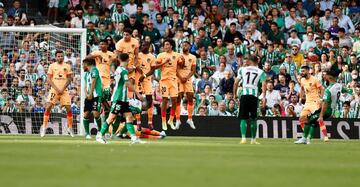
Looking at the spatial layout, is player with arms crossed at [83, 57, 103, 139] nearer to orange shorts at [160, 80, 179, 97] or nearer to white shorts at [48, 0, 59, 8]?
orange shorts at [160, 80, 179, 97]

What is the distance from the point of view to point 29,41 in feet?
103

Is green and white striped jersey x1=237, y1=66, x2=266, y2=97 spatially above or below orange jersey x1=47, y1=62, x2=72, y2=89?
below

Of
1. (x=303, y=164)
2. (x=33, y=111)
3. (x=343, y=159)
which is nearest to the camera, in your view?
(x=303, y=164)

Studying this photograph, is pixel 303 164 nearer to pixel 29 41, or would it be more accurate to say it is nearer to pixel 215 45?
pixel 29 41

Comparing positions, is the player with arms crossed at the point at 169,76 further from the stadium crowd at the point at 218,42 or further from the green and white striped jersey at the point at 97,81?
the green and white striped jersey at the point at 97,81

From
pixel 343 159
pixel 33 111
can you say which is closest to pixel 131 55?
pixel 33 111

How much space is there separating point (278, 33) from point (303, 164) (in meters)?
21.7

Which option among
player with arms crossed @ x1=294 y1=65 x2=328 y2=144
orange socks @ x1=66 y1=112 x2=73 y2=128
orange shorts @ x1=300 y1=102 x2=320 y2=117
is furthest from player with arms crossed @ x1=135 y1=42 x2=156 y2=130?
orange shorts @ x1=300 y1=102 x2=320 y2=117

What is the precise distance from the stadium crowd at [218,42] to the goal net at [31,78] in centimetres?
3

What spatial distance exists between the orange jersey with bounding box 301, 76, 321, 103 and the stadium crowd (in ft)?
13.4

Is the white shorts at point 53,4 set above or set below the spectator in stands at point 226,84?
above

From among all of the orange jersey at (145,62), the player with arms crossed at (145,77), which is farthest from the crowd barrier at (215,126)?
the orange jersey at (145,62)

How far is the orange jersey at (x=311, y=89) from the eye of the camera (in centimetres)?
2625

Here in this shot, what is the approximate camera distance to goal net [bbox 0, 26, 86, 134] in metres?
30.3
